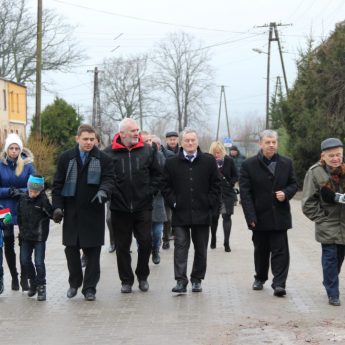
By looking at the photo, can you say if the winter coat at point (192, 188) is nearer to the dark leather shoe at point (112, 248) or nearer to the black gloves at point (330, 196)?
the black gloves at point (330, 196)

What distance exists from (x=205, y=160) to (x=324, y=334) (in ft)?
9.26

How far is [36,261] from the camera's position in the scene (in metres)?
8.66

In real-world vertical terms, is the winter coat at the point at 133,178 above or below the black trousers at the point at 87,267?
above

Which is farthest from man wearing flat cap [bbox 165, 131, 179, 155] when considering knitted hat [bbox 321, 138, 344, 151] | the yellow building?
the yellow building

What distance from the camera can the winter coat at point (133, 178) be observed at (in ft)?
29.5

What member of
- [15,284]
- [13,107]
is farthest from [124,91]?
[15,284]

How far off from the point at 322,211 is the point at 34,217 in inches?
123

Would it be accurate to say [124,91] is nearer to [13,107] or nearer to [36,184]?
[13,107]

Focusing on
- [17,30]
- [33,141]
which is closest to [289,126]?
[33,141]

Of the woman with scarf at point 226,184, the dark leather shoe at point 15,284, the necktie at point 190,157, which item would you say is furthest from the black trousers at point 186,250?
the woman with scarf at point 226,184

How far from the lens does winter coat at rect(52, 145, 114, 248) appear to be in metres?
8.55

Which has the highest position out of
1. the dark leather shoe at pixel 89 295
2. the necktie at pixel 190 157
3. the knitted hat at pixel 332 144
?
the knitted hat at pixel 332 144

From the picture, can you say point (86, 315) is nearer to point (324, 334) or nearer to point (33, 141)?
point (324, 334)

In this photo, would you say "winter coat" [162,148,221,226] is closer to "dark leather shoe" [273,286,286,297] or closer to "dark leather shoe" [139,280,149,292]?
"dark leather shoe" [139,280,149,292]
